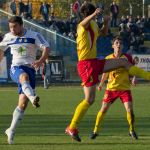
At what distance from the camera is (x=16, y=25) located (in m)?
13.6

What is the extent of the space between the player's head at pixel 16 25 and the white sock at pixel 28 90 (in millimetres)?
931

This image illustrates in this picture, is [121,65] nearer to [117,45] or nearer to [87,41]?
[87,41]

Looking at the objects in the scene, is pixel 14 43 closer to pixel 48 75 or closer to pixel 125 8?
pixel 48 75

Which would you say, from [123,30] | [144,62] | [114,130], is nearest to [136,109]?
[114,130]

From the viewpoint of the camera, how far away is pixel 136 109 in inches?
885

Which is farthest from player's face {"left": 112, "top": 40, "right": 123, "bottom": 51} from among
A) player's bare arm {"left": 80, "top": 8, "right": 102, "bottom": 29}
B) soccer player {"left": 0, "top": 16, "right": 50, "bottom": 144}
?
soccer player {"left": 0, "top": 16, "right": 50, "bottom": 144}

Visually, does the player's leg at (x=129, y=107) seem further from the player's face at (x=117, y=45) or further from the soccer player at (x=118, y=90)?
the player's face at (x=117, y=45)

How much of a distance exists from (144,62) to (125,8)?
2317cm

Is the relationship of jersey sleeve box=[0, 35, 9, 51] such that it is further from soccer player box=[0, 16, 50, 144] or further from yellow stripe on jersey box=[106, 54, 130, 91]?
yellow stripe on jersey box=[106, 54, 130, 91]

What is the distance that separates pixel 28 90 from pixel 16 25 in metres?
1.18

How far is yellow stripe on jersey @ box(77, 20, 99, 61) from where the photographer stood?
544 inches

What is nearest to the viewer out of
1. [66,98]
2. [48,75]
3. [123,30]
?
[66,98]

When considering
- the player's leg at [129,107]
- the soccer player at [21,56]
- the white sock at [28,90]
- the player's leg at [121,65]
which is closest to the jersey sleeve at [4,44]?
the soccer player at [21,56]

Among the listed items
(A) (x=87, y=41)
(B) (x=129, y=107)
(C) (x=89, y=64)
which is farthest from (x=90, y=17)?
(B) (x=129, y=107)
